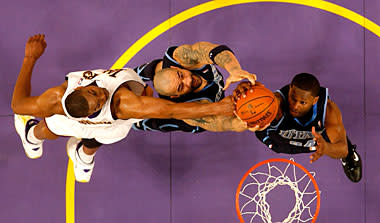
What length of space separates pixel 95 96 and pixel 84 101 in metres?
0.12

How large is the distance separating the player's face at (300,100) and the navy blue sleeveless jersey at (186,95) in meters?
0.71

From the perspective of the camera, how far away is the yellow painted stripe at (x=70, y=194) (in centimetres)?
473

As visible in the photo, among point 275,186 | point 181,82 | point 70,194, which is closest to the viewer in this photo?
point 181,82

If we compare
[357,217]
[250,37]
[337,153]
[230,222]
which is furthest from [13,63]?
[357,217]

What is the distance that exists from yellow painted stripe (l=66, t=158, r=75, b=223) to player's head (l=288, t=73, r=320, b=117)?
291 centimetres

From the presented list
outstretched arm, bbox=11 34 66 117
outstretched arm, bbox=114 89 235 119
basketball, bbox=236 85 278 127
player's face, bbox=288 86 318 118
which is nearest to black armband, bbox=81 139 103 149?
outstretched arm, bbox=11 34 66 117

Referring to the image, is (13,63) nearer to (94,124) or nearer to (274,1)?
(94,124)

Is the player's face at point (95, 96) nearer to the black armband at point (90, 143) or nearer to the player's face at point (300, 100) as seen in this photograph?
the black armband at point (90, 143)

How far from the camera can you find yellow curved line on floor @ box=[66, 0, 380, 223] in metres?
4.68

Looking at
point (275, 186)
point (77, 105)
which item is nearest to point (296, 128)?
point (275, 186)

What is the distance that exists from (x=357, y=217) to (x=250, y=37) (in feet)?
8.37

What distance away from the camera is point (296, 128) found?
12.1ft

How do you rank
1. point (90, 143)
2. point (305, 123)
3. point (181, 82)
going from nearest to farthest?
point (181, 82) < point (305, 123) < point (90, 143)

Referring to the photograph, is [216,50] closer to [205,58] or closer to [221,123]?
[205,58]
